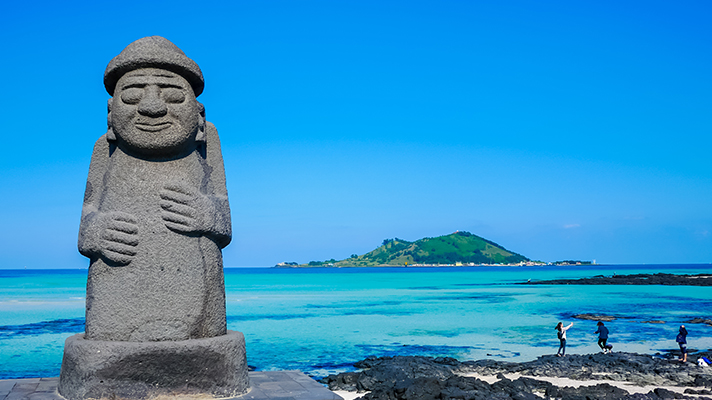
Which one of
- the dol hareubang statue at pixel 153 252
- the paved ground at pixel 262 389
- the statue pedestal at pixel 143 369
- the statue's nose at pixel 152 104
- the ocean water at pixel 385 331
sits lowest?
the ocean water at pixel 385 331

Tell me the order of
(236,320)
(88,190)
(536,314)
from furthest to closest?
(536,314) < (236,320) < (88,190)

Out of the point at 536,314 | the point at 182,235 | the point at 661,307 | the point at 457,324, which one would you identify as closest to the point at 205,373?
the point at 182,235

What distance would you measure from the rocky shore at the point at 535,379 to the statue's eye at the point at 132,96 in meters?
6.45

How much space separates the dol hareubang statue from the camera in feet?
16.7

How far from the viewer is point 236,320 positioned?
2919 cm

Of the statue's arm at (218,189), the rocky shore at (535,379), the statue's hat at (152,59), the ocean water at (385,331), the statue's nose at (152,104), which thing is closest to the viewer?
the statue's nose at (152,104)

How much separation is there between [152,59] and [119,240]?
1727 millimetres

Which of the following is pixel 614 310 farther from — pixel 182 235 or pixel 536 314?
pixel 182 235

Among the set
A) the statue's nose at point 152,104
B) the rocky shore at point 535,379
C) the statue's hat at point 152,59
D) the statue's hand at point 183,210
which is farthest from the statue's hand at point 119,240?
the rocky shore at point 535,379

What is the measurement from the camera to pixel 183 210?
17.8 feet

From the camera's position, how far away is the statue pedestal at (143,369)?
500 cm

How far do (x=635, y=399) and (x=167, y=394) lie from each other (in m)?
8.11

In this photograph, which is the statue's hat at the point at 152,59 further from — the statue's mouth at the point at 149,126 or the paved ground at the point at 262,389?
the paved ground at the point at 262,389

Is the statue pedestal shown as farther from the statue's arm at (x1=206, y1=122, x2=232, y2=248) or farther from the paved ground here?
the statue's arm at (x1=206, y1=122, x2=232, y2=248)
